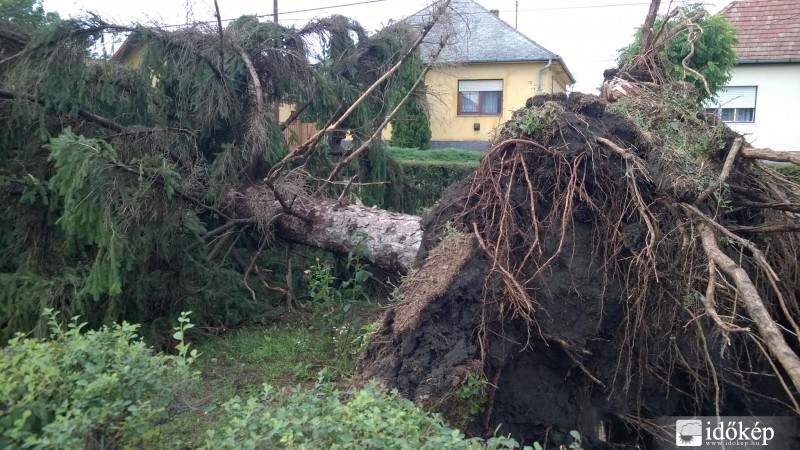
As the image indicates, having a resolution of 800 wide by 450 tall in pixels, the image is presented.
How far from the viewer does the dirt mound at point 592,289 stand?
4.39 meters

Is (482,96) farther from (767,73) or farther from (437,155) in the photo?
(767,73)

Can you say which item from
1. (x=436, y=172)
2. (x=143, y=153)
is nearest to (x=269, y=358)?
(x=143, y=153)

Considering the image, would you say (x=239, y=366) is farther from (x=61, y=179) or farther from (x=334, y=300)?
(x=61, y=179)

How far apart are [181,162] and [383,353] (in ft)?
11.2

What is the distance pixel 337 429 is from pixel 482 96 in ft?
66.7

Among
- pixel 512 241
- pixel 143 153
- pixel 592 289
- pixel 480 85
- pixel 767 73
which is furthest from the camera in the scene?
pixel 480 85

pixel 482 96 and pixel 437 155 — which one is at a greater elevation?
pixel 482 96

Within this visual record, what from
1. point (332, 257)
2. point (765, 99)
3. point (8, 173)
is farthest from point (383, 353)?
point (765, 99)

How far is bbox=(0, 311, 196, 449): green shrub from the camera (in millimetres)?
2541

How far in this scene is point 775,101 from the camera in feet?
65.3

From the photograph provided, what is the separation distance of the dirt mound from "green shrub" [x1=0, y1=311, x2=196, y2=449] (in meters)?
1.77

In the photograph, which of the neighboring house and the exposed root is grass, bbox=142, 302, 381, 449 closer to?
the exposed root

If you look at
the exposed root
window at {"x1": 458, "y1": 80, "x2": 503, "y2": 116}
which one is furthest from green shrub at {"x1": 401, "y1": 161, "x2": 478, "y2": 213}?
window at {"x1": 458, "y1": 80, "x2": 503, "y2": 116}

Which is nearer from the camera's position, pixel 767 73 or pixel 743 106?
pixel 767 73
